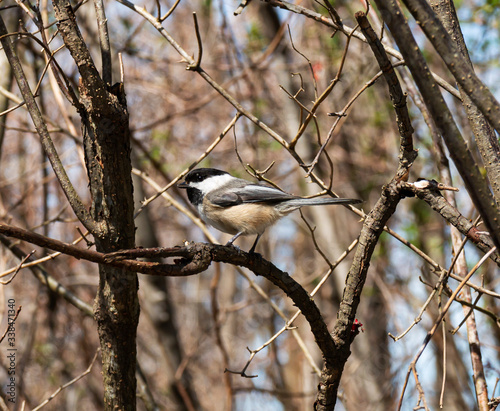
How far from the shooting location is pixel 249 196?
3760 millimetres

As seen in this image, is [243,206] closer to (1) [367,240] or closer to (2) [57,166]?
(1) [367,240]

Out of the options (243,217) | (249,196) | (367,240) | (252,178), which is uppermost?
(252,178)

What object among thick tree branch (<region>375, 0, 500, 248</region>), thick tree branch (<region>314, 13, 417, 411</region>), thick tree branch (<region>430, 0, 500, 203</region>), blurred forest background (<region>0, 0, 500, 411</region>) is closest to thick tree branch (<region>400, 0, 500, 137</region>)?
thick tree branch (<region>375, 0, 500, 248</region>)

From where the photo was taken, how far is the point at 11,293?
23.2ft

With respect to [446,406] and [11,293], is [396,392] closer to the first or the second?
[446,406]

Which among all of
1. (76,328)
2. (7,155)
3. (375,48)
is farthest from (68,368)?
(375,48)

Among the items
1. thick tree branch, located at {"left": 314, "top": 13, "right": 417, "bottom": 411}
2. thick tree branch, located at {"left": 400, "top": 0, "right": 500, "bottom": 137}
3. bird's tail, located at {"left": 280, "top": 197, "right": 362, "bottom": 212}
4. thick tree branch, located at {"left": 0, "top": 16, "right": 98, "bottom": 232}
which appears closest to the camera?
thick tree branch, located at {"left": 400, "top": 0, "right": 500, "bottom": 137}

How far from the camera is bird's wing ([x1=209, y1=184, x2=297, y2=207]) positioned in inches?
144

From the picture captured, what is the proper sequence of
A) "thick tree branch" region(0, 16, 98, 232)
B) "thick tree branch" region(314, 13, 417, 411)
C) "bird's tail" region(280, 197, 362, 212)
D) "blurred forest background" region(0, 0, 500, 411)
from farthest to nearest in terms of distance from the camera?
"blurred forest background" region(0, 0, 500, 411), "bird's tail" region(280, 197, 362, 212), "thick tree branch" region(0, 16, 98, 232), "thick tree branch" region(314, 13, 417, 411)

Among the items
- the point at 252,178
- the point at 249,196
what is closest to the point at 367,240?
the point at 249,196

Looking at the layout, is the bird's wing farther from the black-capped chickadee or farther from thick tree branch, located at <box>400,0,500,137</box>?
thick tree branch, located at <box>400,0,500,137</box>

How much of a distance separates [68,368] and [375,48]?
259 inches

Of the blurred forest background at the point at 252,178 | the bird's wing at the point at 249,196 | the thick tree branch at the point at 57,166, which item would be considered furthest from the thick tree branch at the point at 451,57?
the blurred forest background at the point at 252,178

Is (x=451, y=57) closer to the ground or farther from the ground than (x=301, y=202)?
closer to the ground
